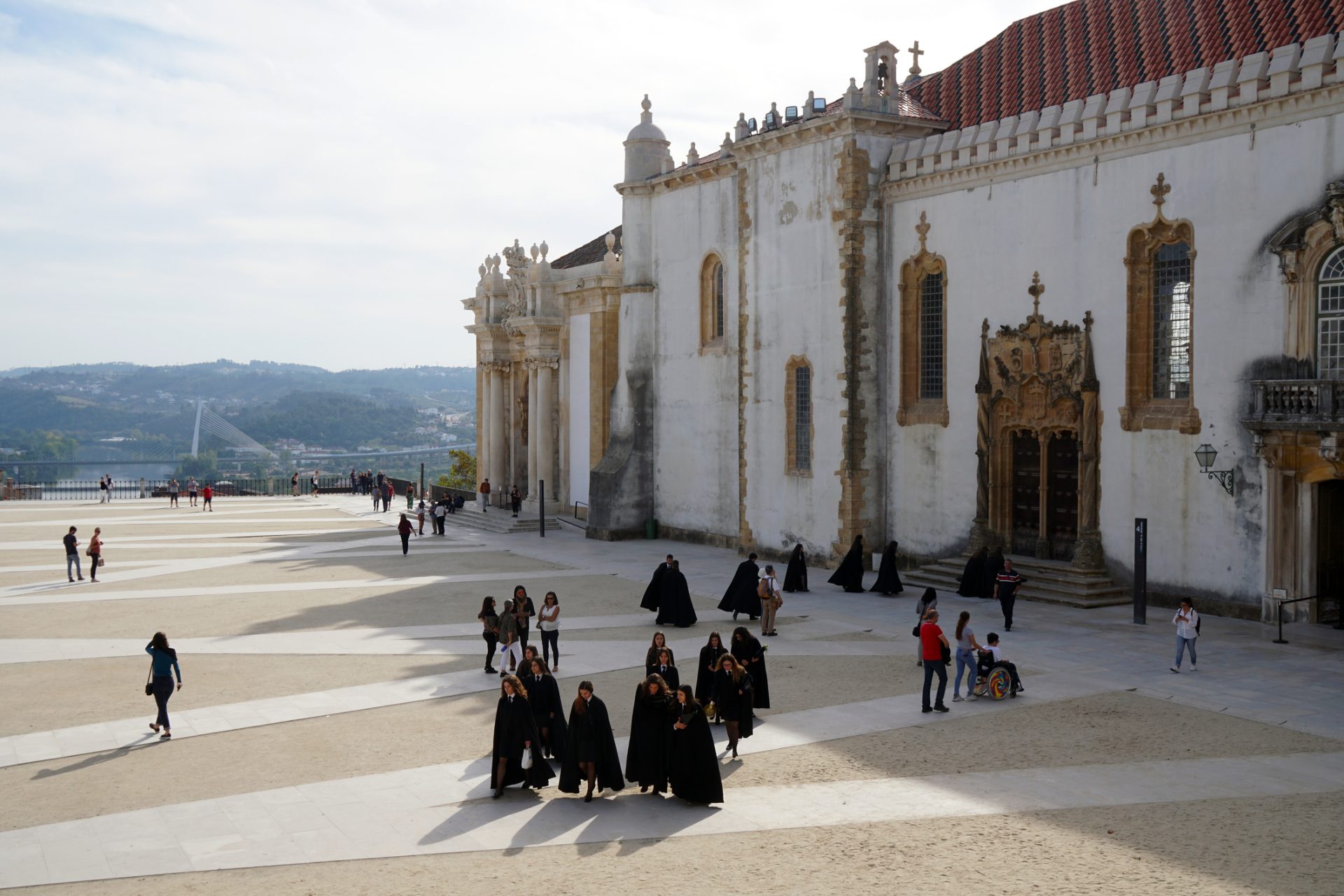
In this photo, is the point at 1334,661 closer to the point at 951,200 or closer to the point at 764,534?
the point at 951,200

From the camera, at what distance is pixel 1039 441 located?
28.8 metres

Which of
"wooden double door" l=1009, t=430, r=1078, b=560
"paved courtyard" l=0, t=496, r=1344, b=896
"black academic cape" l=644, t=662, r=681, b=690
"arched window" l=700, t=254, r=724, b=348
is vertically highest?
"arched window" l=700, t=254, r=724, b=348

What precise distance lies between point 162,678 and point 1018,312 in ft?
67.1

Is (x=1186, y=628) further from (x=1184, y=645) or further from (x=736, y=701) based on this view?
(x=736, y=701)

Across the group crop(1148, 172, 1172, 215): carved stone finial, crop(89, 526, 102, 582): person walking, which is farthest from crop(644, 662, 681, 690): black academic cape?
crop(89, 526, 102, 582): person walking

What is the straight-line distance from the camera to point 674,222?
1626 inches

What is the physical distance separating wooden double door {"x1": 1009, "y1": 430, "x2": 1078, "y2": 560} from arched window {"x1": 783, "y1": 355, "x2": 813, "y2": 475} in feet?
22.5

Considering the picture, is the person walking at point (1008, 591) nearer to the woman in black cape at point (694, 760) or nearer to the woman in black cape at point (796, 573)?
the woman in black cape at point (796, 573)

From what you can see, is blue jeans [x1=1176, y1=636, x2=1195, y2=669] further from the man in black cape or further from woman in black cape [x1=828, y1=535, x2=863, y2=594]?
woman in black cape [x1=828, y1=535, x2=863, y2=594]

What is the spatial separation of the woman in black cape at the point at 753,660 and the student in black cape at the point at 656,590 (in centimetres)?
812

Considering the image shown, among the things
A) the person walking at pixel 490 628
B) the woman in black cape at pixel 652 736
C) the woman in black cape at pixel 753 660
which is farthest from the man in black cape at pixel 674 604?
the woman in black cape at pixel 652 736

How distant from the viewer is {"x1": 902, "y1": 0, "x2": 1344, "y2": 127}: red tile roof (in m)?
26.3

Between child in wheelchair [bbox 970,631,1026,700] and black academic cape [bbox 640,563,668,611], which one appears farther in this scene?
black academic cape [bbox 640,563,668,611]

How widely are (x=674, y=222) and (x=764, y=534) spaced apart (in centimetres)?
1148
